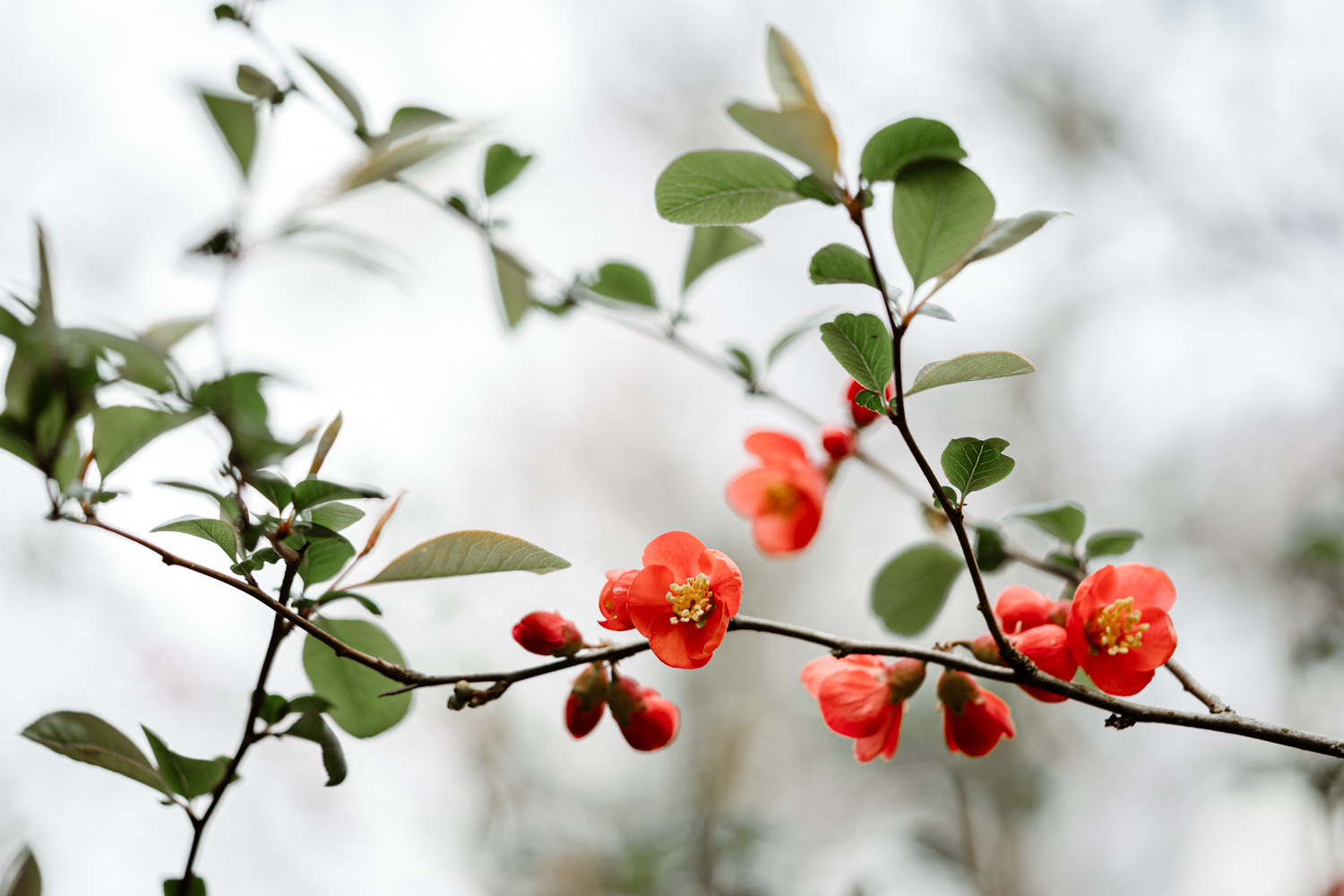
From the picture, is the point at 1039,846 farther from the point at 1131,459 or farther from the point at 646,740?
the point at 646,740

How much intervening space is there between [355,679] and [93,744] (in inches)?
5.4

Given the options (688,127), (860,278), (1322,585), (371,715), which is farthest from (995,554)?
(688,127)

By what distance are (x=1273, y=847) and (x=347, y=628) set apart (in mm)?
2119

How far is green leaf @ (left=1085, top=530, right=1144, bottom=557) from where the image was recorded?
601mm

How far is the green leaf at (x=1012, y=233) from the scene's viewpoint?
16.2 inches

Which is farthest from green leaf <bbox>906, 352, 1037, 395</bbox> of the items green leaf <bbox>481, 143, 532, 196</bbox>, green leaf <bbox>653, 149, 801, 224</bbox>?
green leaf <bbox>481, 143, 532, 196</bbox>

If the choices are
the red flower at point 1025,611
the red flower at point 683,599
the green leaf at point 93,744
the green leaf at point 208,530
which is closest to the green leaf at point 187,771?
the green leaf at point 93,744

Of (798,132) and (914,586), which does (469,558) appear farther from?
(914,586)

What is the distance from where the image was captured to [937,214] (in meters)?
0.43

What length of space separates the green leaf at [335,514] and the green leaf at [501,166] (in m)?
0.49

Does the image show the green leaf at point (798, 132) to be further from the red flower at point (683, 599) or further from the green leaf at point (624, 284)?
the green leaf at point (624, 284)

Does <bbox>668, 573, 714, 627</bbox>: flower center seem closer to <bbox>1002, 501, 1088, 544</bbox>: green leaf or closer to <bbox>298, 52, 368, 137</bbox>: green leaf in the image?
<bbox>1002, 501, 1088, 544</bbox>: green leaf

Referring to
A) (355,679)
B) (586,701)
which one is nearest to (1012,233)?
(586,701)

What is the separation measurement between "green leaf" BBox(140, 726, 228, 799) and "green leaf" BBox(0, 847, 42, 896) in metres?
0.07
